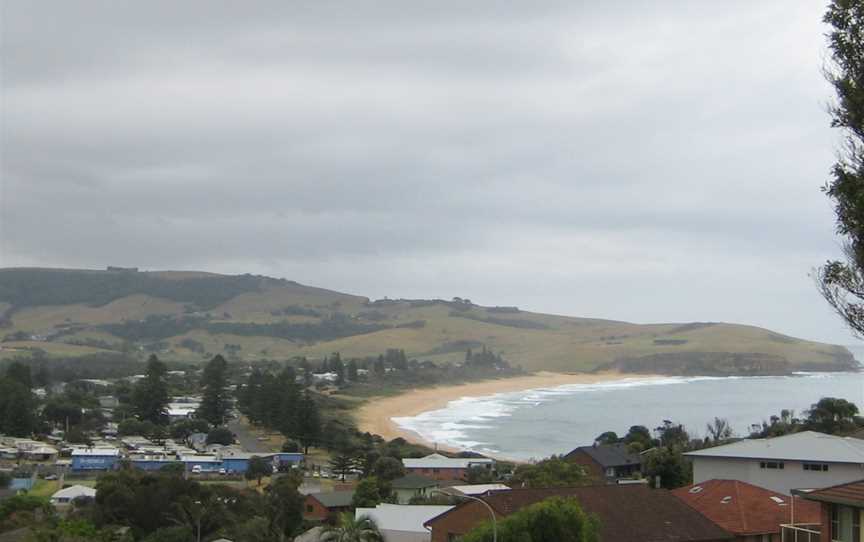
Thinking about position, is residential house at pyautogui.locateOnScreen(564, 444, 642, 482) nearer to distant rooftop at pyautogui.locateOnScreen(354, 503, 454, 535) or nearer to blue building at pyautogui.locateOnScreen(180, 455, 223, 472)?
distant rooftop at pyautogui.locateOnScreen(354, 503, 454, 535)

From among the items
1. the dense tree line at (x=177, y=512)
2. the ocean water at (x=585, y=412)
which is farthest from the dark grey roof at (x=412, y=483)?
the ocean water at (x=585, y=412)

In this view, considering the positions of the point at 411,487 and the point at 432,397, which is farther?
the point at 432,397

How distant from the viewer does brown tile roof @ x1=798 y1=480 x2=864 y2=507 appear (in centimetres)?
1466

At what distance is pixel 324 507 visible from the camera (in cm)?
4244

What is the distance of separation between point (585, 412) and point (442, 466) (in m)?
54.6

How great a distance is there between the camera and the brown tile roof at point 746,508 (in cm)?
2542

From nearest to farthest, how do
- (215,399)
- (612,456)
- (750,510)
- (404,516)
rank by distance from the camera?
(750,510) → (404,516) → (612,456) → (215,399)

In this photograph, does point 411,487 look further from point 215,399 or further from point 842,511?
point 215,399

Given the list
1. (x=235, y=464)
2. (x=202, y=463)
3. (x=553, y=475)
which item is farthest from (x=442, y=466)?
(x=553, y=475)

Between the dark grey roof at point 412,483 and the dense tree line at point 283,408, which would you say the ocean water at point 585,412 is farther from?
the dark grey roof at point 412,483

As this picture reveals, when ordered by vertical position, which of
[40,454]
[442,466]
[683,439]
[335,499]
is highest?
[683,439]

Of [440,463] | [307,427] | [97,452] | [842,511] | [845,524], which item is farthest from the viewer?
[307,427]

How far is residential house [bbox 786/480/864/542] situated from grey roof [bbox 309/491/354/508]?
29.0 metres

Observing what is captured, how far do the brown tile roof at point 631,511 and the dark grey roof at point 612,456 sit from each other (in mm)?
26069
